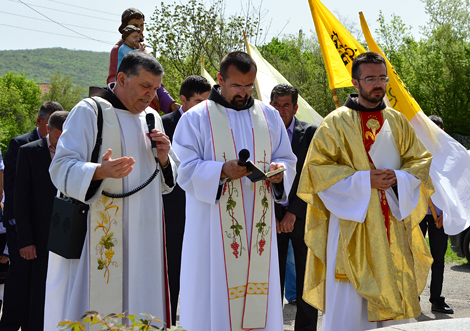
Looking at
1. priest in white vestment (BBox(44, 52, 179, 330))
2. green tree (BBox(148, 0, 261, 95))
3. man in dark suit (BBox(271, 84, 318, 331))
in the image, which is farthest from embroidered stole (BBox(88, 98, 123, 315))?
green tree (BBox(148, 0, 261, 95))

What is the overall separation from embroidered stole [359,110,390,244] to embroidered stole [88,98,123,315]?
2.16 m

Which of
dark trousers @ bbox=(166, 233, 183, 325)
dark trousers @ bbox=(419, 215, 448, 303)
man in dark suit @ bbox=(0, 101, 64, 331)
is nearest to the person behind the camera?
man in dark suit @ bbox=(0, 101, 64, 331)

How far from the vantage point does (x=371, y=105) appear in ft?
17.9

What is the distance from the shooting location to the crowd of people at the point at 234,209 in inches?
166

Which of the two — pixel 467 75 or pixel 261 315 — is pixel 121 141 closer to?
Answer: pixel 261 315

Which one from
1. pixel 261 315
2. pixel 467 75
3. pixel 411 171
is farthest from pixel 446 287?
pixel 467 75

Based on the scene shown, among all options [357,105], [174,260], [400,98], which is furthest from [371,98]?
[174,260]

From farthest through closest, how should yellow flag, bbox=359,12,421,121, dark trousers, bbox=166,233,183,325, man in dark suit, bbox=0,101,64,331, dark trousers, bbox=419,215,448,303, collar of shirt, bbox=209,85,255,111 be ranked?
dark trousers, bbox=419,215,448,303 < yellow flag, bbox=359,12,421,121 < dark trousers, bbox=166,233,183,325 < man in dark suit, bbox=0,101,64,331 < collar of shirt, bbox=209,85,255,111

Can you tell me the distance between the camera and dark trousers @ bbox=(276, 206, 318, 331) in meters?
6.39

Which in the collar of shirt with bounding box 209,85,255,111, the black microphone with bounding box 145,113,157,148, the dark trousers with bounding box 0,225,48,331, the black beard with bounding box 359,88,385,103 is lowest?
the dark trousers with bounding box 0,225,48,331

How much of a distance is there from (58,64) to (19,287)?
163 m

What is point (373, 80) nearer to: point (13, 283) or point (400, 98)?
point (400, 98)

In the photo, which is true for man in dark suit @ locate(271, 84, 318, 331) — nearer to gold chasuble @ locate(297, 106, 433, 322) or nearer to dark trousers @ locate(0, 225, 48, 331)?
gold chasuble @ locate(297, 106, 433, 322)

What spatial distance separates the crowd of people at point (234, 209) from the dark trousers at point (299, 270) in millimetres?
904
